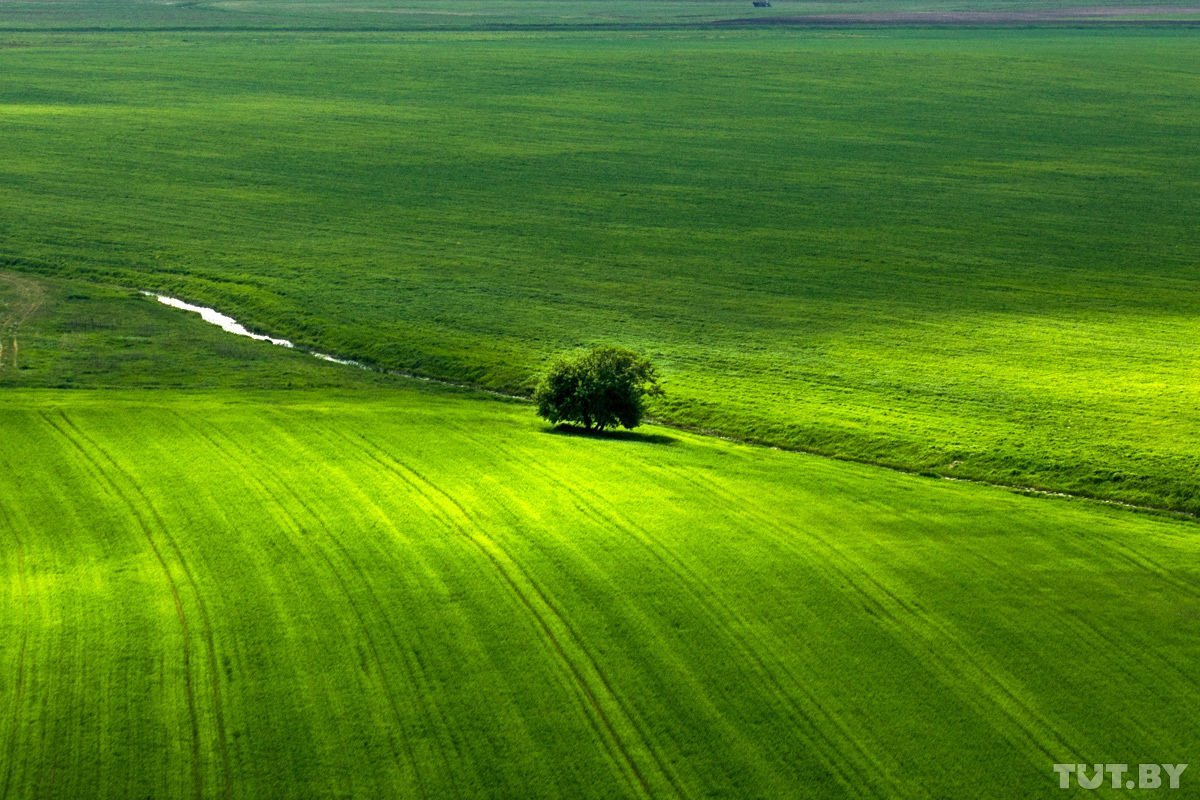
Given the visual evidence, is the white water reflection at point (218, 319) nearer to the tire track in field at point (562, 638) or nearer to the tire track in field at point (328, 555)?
the tire track in field at point (328, 555)

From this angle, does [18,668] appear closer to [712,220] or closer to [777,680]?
[777,680]

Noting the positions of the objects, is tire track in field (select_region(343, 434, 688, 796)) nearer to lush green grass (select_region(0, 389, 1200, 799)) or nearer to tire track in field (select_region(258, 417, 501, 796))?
lush green grass (select_region(0, 389, 1200, 799))

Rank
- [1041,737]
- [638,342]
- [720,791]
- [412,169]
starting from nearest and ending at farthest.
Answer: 1. [720,791]
2. [1041,737]
3. [638,342]
4. [412,169]

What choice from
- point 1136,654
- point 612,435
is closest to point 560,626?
point 1136,654

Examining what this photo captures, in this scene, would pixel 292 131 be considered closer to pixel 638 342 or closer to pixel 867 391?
pixel 638 342

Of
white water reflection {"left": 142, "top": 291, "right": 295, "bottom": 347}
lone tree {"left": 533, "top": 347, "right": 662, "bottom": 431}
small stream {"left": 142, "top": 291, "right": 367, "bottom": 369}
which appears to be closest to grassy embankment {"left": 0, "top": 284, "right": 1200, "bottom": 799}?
lone tree {"left": 533, "top": 347, "right": 662, "bottom": 431}

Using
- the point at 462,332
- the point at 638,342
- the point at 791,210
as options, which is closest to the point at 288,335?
the point at 462,332
